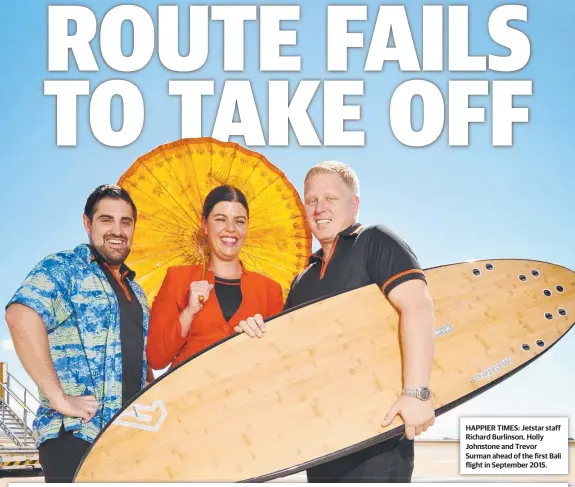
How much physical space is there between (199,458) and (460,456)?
1.79 m

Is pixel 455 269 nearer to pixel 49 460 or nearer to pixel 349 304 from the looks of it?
pixel 349 304

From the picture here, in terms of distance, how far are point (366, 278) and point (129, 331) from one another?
1256mm

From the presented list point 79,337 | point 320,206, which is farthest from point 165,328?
point 320,206

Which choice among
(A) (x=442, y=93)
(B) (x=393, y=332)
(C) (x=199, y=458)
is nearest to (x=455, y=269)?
(B) (x=393, y=332)

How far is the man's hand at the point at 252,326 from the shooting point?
3.68 metres

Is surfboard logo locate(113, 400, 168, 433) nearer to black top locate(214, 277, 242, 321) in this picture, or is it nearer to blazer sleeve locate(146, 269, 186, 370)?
blazer sleeve locate(146, 269, 186, 370)

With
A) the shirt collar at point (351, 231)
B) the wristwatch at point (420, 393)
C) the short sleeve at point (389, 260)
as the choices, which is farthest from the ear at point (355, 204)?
the wristwatch at point (420, 393)

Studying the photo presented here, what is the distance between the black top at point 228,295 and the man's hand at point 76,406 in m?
0.81

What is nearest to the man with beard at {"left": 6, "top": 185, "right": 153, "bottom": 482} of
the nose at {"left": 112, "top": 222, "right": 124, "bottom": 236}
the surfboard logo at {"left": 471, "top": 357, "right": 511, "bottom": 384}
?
the nose at {"left": 112, "top": 222, "right": 124, "bottom": 236}

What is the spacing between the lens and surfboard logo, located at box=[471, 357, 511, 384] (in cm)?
384

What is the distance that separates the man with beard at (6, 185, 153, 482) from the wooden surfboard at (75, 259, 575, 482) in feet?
0.42

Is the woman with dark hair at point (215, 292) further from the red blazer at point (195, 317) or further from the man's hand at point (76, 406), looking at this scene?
the man's hand at point (76, 406)

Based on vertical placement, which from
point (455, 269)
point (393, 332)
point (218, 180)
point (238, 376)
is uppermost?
point (218, 180)

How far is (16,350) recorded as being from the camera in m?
3.51
